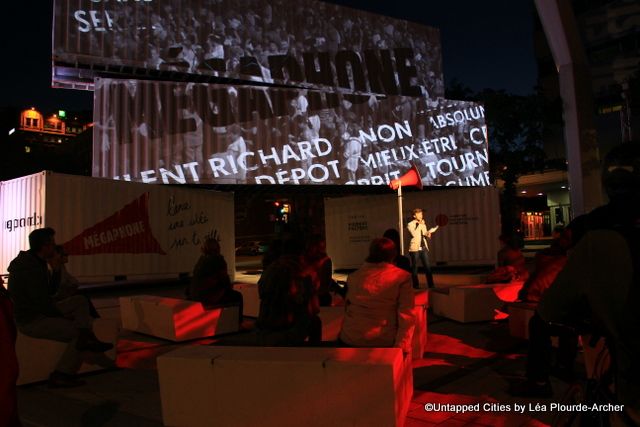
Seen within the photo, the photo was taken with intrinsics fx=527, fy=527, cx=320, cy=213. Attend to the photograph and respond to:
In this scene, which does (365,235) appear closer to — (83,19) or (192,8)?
(192,8)

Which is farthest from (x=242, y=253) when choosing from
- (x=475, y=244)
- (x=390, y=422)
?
(x=390, y=422)

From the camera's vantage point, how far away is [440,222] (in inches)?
605

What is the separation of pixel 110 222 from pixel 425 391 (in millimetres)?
9635

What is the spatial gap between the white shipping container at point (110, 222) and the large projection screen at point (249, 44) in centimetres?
501

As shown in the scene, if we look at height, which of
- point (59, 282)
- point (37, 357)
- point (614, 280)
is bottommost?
point (37, 357)

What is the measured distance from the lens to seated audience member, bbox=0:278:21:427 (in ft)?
7.80

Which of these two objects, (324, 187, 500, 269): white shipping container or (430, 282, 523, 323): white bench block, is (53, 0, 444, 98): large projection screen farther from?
(430, 282, 523, 323): white bench block

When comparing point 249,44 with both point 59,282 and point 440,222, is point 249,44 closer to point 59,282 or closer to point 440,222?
point 440,222

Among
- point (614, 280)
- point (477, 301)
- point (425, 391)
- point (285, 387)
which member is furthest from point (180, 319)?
point (614, 280)

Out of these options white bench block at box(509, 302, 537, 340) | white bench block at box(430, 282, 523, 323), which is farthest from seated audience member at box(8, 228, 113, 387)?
white bench block at box(430, 282, 523, 323)

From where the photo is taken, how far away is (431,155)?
63.5ft

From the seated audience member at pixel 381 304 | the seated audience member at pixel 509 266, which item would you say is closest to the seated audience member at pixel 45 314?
the seated audience member at pixel 381 304

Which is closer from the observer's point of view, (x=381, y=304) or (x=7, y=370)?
(x=7, y=370)

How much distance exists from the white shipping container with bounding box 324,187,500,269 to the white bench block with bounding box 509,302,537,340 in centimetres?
872
